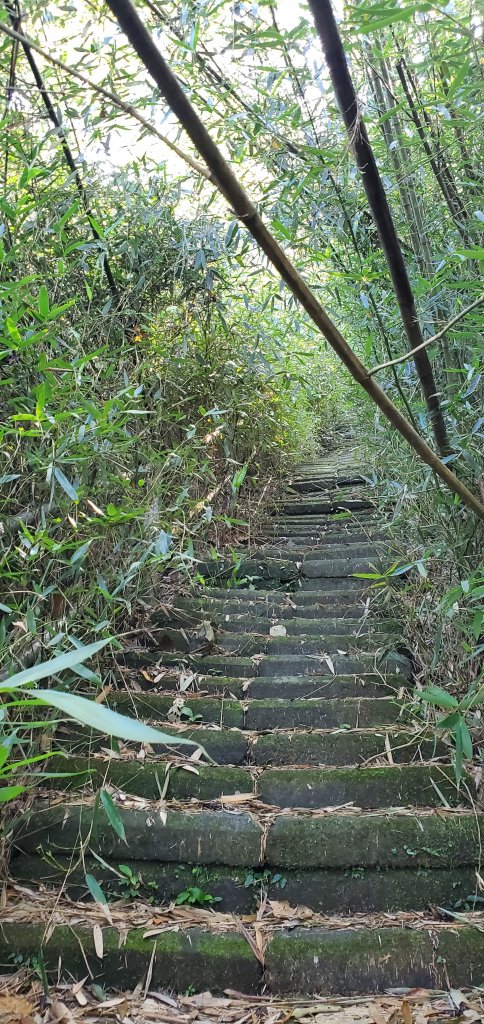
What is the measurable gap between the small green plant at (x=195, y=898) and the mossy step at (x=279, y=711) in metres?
0.51

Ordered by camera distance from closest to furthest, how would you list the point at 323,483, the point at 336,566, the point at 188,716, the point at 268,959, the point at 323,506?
the point at 268,959 → the point at 188,716 → the point at 336,566 → the point at 323,506 → the point at 323,483

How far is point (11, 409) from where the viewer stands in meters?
1.58

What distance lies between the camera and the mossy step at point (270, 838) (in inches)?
50.6

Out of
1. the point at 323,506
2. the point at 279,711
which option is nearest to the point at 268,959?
the point at 279,711

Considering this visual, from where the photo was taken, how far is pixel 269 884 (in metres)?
1.27

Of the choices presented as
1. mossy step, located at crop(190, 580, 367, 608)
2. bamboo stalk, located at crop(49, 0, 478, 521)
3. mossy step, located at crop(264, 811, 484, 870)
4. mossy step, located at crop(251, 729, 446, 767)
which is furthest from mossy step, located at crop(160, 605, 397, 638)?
bamboo stalk, located at crop(49, 0, 478, 521)

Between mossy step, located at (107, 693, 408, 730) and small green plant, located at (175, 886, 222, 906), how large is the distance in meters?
0.51

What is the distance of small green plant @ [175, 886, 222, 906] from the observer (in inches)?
48.9

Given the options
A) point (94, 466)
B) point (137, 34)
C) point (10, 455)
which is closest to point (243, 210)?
point (137, 34)

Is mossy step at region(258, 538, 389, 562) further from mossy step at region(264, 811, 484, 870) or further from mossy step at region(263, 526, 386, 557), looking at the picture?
mossy step at region(264, 811, 484, 870)

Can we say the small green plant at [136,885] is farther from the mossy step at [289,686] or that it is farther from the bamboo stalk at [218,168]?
the bamboo stalk at [218,168]

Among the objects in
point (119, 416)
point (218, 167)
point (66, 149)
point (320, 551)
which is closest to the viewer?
point (218, 167)

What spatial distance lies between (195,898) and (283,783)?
1.12 feet

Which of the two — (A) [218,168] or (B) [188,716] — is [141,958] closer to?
(B) [188,716]
